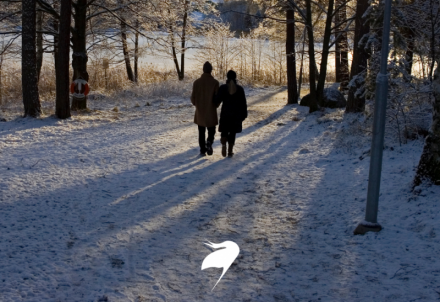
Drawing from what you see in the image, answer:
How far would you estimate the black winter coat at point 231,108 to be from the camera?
26.9 feet

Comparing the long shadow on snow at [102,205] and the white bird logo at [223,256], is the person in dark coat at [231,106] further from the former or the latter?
the white bird logo at [223,256]

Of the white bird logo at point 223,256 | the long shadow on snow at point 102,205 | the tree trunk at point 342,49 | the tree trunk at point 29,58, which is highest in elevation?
the tree trunk at point 342,49

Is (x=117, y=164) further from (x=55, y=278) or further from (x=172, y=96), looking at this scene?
(x=172, y=96)

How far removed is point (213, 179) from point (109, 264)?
10.4 feet

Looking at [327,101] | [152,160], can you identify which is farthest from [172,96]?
[152,160]

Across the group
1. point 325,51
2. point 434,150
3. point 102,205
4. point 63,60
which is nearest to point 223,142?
point 102,205

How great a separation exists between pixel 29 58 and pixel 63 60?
31.9 inches

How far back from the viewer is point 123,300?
137 inches

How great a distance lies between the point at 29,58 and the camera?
10.9 metres

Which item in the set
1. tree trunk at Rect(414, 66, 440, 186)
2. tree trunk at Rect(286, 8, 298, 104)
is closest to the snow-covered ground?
tree trunk at Rect(414, 66, 440, 186)

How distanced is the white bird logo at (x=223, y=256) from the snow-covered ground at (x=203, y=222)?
3.2 inches

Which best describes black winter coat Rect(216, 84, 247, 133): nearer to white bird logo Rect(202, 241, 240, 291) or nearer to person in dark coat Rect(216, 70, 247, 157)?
person in dark coat Rect(216, 70, 247, 157)

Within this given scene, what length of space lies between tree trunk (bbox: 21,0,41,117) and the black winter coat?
5588 mm

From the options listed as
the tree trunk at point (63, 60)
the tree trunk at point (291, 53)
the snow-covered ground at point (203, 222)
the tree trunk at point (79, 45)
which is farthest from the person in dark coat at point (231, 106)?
the tree trunk at point (291, 53)
